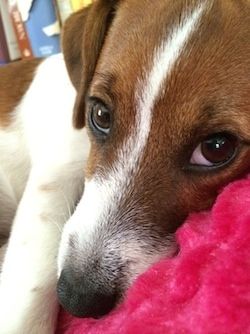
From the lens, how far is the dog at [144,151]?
1.23 metres

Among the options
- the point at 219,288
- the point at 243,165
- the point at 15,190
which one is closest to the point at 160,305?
the point at 219,288

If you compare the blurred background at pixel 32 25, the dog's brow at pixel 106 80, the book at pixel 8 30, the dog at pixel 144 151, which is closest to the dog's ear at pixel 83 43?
the dog at pixel 144 151

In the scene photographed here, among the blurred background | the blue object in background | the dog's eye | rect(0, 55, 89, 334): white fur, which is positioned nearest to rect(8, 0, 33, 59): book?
the blurred background

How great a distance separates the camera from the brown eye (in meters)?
1.41

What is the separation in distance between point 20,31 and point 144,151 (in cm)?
251

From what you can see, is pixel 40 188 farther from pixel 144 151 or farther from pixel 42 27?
pixel 42 27

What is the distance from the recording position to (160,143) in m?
1.27

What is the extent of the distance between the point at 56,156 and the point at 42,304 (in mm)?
487

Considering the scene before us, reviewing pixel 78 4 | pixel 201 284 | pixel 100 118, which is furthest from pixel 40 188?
pixel 78 4

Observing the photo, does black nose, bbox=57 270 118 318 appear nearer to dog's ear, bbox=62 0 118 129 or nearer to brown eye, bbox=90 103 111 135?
brown eye, bbox=90 103 111 135

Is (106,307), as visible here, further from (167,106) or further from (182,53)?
(182,53)

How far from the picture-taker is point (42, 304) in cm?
141

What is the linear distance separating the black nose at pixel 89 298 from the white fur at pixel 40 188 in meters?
0.20

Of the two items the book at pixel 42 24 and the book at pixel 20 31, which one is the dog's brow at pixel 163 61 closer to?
the book at pixel 42 24
